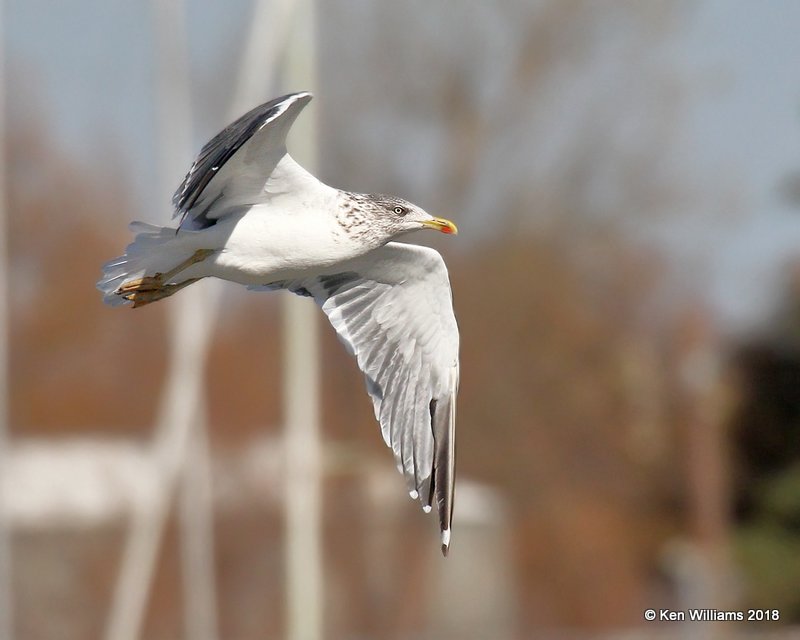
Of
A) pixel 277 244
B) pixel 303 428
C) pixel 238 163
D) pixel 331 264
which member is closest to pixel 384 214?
pixel 331 264

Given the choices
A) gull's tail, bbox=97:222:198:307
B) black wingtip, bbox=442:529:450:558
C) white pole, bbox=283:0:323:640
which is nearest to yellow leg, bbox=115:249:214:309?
gull's tail, bbox=97:222:198:307

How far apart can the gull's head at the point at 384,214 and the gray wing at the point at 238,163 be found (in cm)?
25

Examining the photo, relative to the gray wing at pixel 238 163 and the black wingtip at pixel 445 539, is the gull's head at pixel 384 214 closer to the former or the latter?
the gray wing at pixel 238 163

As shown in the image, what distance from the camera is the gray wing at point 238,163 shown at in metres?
5.23

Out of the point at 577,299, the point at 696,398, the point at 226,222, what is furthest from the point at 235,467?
the point at 226,222

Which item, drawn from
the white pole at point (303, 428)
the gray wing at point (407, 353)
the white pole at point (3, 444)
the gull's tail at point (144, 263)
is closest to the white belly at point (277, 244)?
the gull's tail at point (144, 263)

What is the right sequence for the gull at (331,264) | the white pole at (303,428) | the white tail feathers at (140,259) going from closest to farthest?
the gull at (331,264) → the white tail feathers at (140,259) → the white pole at (303,428)

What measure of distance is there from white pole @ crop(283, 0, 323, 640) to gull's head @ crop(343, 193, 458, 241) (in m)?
4.00

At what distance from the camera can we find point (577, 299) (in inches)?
712

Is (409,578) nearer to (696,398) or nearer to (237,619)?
(237,619)

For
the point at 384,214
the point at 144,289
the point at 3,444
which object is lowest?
the point at 3,444

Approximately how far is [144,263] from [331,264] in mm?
653

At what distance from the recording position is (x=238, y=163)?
5613mm

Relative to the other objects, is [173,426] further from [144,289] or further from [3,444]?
[144,289]
